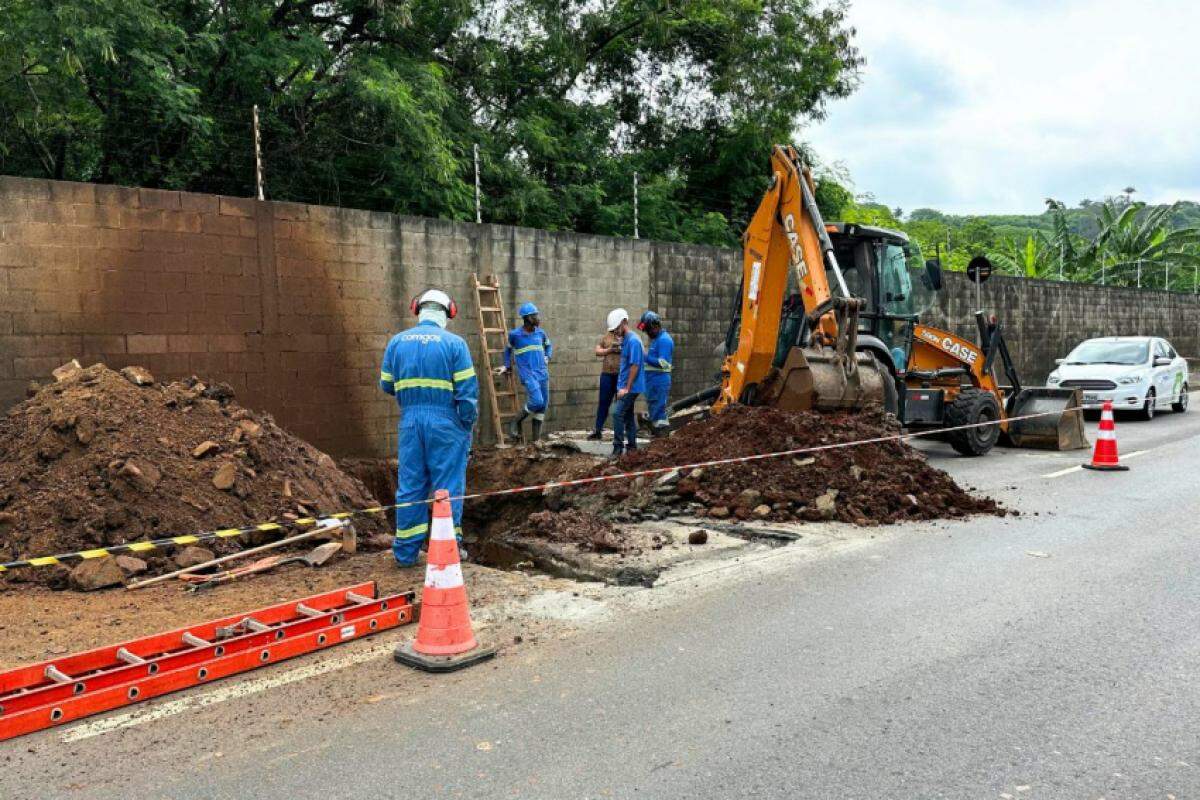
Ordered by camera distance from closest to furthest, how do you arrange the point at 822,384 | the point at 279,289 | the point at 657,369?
1. the point at 822,384
2. the point at 279,289
3. the point at 657,369

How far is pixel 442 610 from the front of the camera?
4.52 m

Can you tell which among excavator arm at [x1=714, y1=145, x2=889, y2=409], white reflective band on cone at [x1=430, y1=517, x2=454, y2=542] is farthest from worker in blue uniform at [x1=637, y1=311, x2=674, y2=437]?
white reflective band on cone at [x1=430, y1=517, x2=454, y2=542]

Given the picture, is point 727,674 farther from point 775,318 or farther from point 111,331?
point 111,331

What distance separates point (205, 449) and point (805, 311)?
19.7 feet

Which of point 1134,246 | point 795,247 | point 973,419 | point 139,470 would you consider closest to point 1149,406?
point 973,419

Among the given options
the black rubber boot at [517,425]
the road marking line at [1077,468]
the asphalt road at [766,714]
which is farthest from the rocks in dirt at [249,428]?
the road marking line at [1077,468]

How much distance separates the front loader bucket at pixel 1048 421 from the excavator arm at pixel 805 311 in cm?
463

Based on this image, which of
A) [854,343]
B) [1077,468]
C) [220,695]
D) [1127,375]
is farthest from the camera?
[1127,375]

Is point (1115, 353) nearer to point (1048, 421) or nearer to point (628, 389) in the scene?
point (1048, 421)

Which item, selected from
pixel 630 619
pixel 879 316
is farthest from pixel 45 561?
pixel 879 316

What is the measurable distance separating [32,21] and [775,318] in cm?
814

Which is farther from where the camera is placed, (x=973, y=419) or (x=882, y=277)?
(x=973, y=419)

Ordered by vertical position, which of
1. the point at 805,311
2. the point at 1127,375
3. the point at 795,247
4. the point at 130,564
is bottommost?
the point at 130,564

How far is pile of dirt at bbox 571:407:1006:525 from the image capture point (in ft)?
26.1
